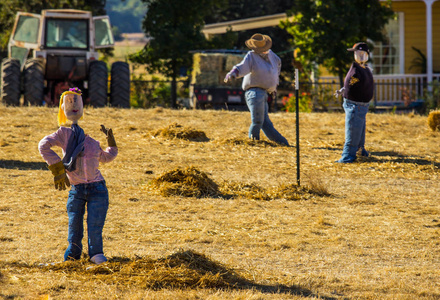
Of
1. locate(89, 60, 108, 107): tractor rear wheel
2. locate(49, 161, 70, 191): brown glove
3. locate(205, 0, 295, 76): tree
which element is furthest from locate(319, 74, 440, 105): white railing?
locate(49, 161, 70, 191): brown glove

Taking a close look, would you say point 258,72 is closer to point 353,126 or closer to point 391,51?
point 353,126

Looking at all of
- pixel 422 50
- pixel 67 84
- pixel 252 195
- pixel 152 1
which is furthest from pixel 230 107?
pixel 252 195

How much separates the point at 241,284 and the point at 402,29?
20442 millimetres

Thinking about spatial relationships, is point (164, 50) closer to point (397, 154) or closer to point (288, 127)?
point (288, 127)

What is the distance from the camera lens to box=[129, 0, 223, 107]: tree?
78.6ft

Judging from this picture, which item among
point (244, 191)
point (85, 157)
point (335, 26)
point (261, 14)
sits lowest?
point (244, 191)

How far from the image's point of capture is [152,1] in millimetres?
24984

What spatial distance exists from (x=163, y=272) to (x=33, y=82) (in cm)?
1290

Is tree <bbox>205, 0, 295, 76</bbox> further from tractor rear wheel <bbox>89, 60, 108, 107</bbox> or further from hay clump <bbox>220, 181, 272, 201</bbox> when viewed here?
hay clump <bbox>220, 181, 272, 201</bbox>

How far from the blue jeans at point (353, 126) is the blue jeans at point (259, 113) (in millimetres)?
1633

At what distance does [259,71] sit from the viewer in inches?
485

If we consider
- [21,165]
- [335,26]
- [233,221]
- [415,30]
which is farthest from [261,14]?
[233,221]

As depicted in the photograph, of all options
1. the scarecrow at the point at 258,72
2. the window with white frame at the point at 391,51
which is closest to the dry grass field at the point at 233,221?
the scarecrow at the point at 258,72

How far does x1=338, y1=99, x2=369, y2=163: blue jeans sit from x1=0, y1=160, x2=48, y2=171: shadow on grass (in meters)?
4.98
